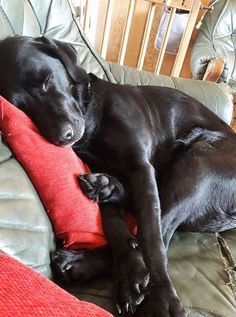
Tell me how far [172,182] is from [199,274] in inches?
10.7

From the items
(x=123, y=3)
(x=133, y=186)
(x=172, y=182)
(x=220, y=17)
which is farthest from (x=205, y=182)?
(x=123, y=3)

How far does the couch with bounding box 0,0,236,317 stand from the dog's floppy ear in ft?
0.44

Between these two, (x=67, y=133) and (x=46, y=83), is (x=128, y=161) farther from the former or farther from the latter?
(x=46, y=83)

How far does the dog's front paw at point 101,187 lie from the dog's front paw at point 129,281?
7.2 inches

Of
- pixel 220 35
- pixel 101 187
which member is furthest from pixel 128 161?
pixel 220 35

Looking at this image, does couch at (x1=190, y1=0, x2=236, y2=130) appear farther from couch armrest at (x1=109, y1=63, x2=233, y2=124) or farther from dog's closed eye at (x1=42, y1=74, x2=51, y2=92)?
dog's closed eye at (x1=42, y1=74, x2=51, y2=92)

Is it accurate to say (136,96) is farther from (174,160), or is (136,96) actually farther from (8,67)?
(8,67)

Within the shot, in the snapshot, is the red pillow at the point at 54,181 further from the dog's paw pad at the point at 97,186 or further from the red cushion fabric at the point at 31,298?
the red cushion fabric at the point at 31,298

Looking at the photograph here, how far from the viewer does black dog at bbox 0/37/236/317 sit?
92cm

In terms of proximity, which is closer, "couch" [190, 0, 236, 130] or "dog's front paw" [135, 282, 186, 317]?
"dog's front paw" [135, 282, 186, 317]

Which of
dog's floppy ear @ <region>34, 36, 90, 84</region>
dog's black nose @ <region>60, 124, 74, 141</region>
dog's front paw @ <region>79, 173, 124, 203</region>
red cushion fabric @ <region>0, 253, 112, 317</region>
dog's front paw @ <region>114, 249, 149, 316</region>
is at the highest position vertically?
dog's floppy ear @ <region>34, 36, 90, 84</region>

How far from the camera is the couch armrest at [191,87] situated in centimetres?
174

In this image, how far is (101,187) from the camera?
1.06 meters

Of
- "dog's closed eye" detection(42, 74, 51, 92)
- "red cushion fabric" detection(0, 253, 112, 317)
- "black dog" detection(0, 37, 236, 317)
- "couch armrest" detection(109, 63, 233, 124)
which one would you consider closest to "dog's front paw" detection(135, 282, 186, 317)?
"black dog" detection(0, 37, 236, 317)
